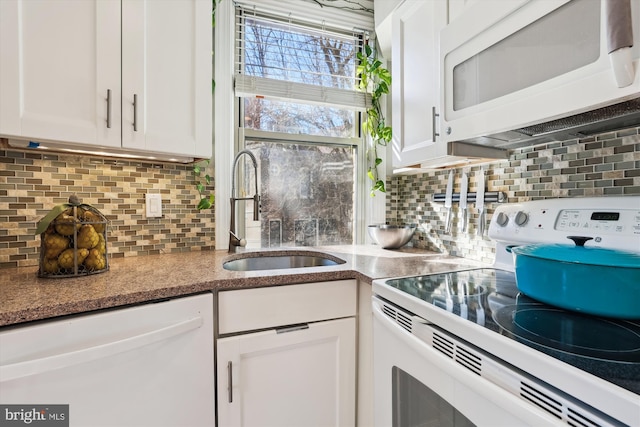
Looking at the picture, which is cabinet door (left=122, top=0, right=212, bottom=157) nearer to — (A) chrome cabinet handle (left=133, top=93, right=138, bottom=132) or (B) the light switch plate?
(A) chrome cabinet handle (left=133, top=93, right=138, bottom=132)

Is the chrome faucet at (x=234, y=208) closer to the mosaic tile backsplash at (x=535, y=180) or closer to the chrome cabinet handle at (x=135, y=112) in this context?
the chrome cabinet handle at (x=135, y=112)

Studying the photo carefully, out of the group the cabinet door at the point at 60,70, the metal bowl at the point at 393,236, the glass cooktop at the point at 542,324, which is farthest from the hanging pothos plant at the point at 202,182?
the glass cooktop at the point at 542,324

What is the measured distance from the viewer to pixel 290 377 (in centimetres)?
117

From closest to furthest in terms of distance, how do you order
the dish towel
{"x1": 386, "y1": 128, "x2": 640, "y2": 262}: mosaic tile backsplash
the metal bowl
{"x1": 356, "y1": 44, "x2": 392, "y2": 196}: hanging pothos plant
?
1. the dish towel
2. {"x1": 386, "y1": 128, "x2": 640, "y2": 262}: mosaic tile backsplash
3. the metal bowl
4. {"x1": 356, "y1": 44, "x2": 392, "y2": 196}: hanging pothos plant

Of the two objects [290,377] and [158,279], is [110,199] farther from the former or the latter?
[290,377]

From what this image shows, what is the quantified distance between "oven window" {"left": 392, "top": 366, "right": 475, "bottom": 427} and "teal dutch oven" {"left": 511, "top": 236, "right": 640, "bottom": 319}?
36 cm

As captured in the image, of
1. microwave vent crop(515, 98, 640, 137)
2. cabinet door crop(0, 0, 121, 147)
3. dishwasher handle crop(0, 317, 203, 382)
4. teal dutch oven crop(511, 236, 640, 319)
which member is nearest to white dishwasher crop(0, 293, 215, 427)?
dishwasher handle crop(0, 317, 203, 382)

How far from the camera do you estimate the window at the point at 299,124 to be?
1835 millimetres

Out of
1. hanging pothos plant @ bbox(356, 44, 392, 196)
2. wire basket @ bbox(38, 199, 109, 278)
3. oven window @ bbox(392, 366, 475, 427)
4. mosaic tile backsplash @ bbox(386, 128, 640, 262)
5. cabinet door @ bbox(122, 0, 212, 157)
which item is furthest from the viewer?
hanging pothos plant @ bbox(356, 44, 392, 196)

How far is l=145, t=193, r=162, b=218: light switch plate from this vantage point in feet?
4.97

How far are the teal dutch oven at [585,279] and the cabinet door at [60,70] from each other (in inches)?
57.0

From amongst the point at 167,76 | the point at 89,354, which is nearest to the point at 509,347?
the point at 89,354

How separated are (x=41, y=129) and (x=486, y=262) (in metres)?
1.81

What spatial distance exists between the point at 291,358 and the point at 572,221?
1063 millimetres
